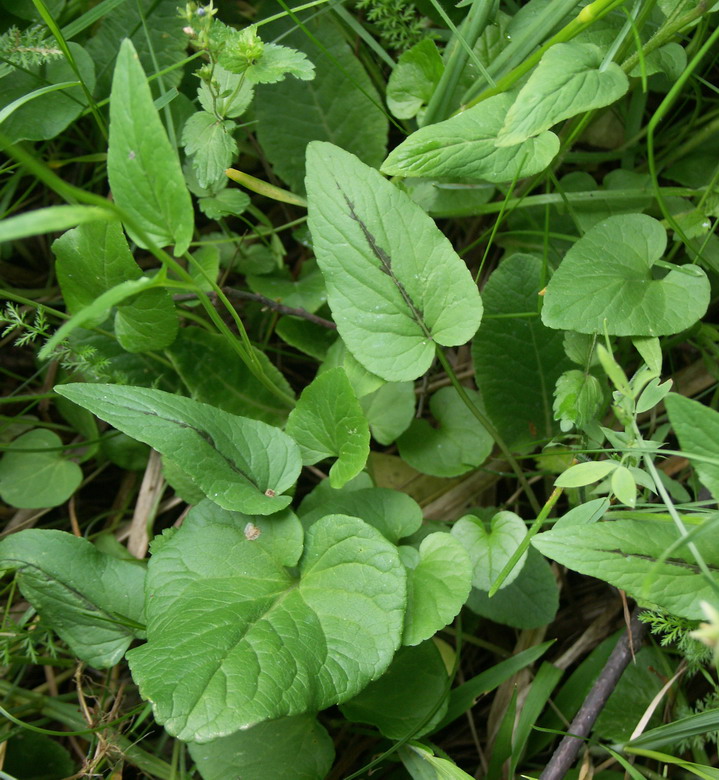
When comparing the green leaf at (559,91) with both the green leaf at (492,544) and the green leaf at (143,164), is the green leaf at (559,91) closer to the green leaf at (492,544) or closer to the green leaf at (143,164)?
the green leaf at (143,164)

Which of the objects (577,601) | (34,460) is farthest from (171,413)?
(577,601)

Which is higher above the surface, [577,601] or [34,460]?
[34,460]

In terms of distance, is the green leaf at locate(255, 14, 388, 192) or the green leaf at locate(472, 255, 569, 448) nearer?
the green leaf at locate(472, 255, 569, 448)

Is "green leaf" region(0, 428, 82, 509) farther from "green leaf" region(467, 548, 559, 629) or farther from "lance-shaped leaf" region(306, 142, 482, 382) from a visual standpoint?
"green leaf" region(467, 548, 559, 629)

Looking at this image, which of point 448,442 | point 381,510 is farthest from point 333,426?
point 448,442

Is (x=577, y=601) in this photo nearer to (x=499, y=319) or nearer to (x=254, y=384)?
(x=499, y=319)

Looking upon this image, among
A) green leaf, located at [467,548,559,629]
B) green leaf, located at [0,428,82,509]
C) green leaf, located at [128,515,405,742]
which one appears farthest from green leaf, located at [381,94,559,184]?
green leaf, located at [0,428,82,509]

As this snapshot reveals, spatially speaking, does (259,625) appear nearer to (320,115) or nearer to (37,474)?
(37,474)
